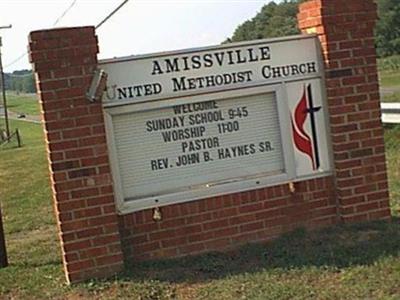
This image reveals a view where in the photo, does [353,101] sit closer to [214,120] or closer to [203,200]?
[214,120]

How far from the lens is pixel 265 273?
5.55 m

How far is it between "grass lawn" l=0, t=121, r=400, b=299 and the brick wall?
6.4 inches

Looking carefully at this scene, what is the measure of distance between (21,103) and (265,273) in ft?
391

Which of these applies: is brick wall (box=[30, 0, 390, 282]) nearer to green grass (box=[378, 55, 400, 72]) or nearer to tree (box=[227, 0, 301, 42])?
tree (box=[227, 0, 301, 42])

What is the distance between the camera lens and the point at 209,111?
6355 mm

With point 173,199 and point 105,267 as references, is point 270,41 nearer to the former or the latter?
point 173,199

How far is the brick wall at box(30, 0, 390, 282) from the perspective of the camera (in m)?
5.85

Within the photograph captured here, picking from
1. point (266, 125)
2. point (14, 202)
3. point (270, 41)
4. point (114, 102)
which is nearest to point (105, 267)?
point (114, 102)

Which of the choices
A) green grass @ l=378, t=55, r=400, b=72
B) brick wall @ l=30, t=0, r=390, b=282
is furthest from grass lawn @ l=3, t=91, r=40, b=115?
brick wall @ l=30, t=0, r=390, b=282

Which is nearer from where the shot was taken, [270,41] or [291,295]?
[291,295]

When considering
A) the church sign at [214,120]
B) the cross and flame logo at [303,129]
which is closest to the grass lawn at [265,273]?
the church sign at [214,120]

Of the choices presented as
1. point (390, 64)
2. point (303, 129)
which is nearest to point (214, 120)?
point (303, 129)

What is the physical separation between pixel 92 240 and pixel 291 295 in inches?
70.1

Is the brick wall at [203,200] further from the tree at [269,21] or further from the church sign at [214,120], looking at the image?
the tree at [269,21]
